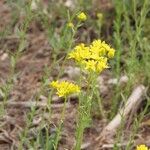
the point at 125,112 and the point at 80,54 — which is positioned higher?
the point at 80,54

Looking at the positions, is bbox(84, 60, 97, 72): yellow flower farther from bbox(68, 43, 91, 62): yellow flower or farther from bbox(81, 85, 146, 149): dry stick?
bbox(81, 85, 146, 149): dry stick

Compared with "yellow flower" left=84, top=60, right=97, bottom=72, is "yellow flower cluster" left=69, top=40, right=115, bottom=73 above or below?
above

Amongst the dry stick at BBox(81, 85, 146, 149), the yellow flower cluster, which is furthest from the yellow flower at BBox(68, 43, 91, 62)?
the dry stick at BBox(81, 85, 146, 149)

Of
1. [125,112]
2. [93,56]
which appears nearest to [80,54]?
[93,56]

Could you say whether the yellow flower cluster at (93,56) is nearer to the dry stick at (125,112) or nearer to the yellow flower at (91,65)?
the yellow flower at (91,65)

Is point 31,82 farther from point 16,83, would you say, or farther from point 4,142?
point 4,142

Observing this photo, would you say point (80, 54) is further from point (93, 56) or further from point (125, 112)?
point (125, 112)
